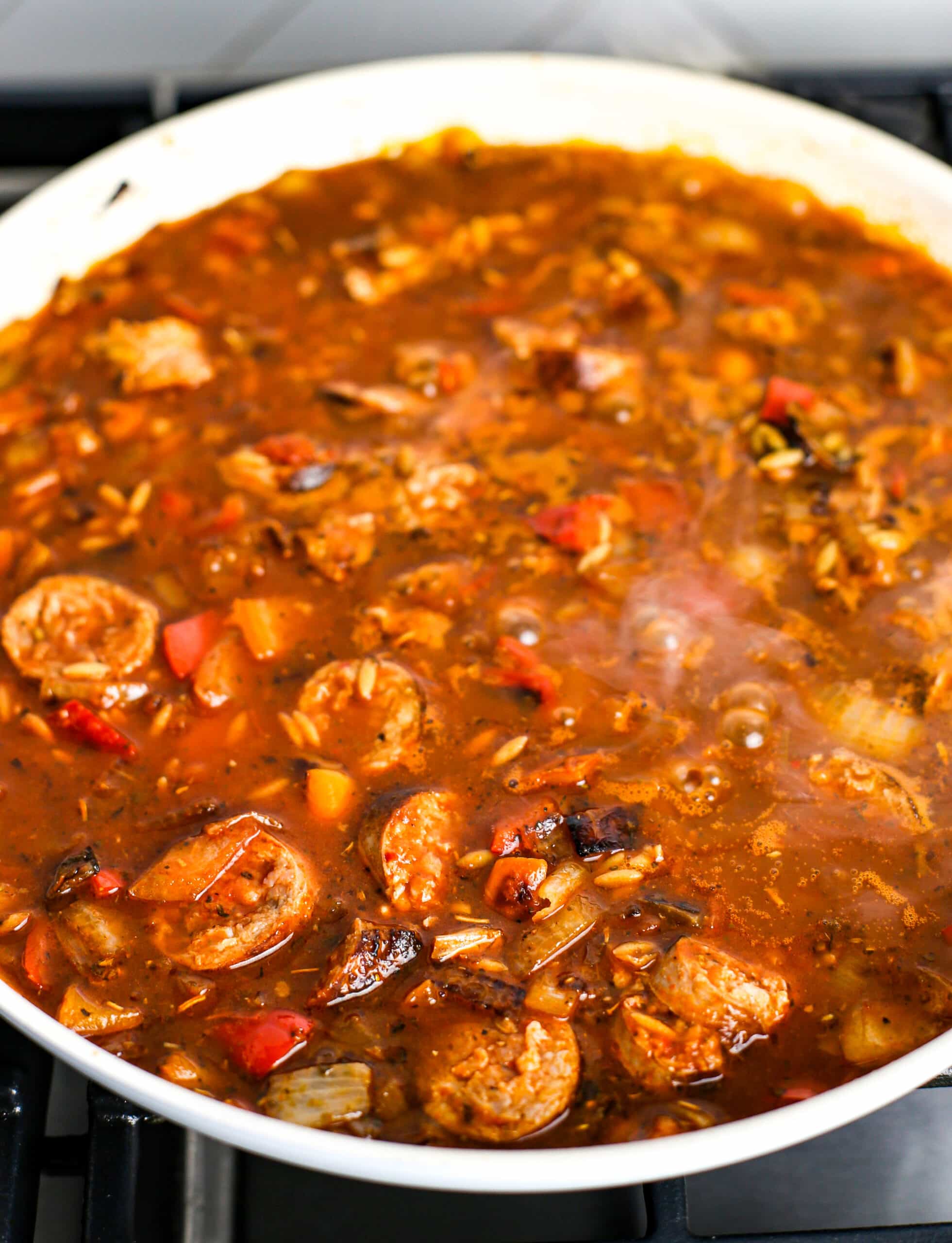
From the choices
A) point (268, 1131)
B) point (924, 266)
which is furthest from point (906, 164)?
point (268, 1131)

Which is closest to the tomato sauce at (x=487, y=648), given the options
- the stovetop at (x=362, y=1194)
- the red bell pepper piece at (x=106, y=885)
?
the red bell pepper piece at (x=106, y=885)

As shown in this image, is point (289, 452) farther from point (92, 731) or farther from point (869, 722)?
point (869, 722)

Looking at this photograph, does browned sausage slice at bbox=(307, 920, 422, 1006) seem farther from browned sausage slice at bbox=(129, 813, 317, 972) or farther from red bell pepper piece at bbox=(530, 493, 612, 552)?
red bell pepper piece at bbox=(530, 493, 612, 552)

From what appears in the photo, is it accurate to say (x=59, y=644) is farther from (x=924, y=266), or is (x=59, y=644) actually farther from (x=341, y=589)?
(x=924, y=266)

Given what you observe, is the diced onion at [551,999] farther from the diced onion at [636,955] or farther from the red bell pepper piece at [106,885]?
the red bell pepper piece at [106,885]

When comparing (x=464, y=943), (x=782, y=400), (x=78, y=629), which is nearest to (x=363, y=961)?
(x=464, y=943)

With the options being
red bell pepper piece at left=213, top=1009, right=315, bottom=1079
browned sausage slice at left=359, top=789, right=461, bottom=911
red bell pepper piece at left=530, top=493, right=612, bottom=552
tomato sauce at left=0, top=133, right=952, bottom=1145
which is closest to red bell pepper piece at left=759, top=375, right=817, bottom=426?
tomato sauce at left=0, top=133, right=952, bottom=1145
